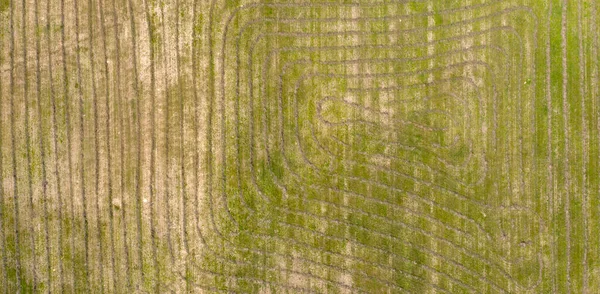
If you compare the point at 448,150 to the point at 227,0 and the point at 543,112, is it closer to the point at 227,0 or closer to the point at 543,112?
the point at 543,112

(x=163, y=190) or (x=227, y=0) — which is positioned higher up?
(x=227, y=0)

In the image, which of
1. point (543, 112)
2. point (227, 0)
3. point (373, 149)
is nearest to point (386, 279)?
point (373, 149)

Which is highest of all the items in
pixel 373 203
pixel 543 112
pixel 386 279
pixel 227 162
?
pixel 543 112

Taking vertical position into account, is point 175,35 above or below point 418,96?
above

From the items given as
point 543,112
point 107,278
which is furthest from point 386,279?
point 107,278

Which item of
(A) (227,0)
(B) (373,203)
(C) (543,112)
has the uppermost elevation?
(A) (227,0)

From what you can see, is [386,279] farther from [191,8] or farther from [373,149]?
[191,8]
